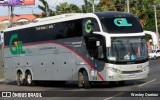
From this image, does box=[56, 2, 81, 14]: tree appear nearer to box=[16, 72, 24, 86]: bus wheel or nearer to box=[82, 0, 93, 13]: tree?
box=[82, 0, 93, 13]: tree

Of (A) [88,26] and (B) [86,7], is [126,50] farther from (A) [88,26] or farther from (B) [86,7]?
(B) [86,7]

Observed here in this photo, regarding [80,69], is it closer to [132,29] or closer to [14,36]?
[132,29]

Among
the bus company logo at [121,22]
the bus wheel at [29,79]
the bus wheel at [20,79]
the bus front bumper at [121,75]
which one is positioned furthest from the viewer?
the bus wheel at [20,79]

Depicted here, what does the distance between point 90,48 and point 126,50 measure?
1.86 meters

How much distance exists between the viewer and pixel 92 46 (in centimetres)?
2159

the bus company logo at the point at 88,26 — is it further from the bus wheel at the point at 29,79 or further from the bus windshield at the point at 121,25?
the bus wheel at the point at 29,79

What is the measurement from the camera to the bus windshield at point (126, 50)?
68.4 feet

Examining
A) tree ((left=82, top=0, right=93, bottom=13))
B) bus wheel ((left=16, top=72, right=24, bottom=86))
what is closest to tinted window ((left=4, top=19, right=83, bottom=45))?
bus wheel ((left=16, top=72, right=24, bottom=86))

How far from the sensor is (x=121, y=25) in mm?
21359

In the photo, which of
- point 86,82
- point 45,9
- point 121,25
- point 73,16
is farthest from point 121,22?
point 45,9

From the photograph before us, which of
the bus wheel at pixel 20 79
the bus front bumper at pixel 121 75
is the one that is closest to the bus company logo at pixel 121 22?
the bus front bumper at pixel 121 75

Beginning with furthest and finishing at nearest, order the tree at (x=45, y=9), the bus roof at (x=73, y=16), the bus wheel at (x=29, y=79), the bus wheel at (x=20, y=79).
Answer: the tree at (x=45, y=9)
the bus wheel at (x=20, y=79)
the bus wheel at (x=29, y=79)
the bus roof at (x=73, y=16)

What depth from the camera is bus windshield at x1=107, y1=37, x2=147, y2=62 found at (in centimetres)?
2086

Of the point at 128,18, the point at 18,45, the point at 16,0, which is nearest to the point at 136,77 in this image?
the point at 128,18
